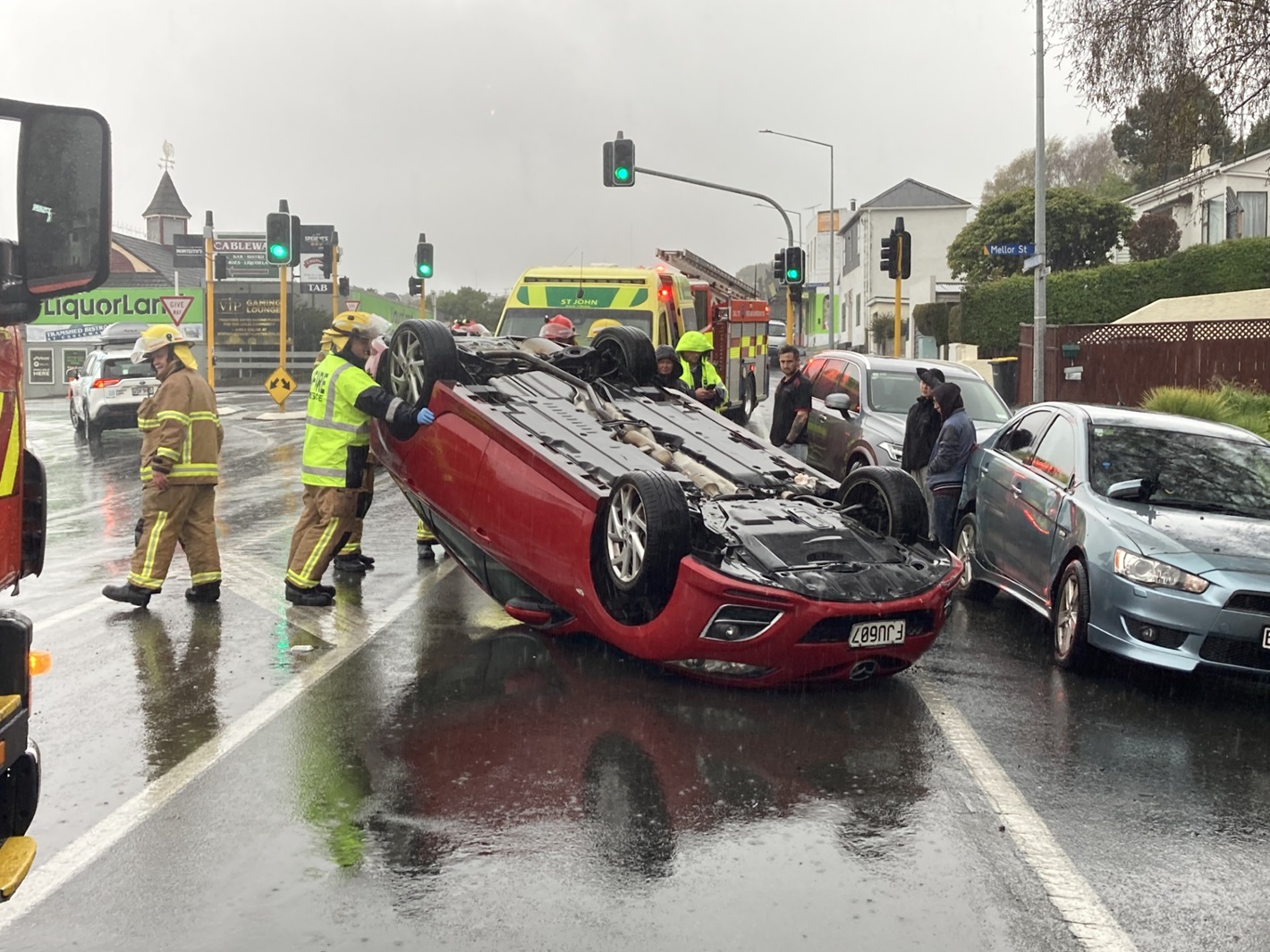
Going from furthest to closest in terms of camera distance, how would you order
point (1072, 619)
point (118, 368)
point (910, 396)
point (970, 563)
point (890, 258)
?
point (118, 368)
point (890, 258)
point (910, 396)
point (970, 563)
point (1072, 619)

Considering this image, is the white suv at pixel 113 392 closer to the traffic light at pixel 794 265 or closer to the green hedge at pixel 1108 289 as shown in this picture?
the traffic light at pixel 794 265

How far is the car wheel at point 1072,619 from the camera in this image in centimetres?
732

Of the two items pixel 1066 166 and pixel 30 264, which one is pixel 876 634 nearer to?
pixel 30 264

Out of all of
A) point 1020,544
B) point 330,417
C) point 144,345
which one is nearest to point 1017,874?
point 1020,544

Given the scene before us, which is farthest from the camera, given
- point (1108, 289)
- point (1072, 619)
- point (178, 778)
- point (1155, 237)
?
point (1155, 237)

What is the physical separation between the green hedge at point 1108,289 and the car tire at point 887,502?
27.8m

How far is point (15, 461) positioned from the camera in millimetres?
3768

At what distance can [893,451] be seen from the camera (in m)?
11.8

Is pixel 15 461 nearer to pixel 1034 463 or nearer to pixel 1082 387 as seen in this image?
pixel 1034 463

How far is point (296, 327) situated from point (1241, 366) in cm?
4317

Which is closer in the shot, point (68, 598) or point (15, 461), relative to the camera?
point (15, 461)

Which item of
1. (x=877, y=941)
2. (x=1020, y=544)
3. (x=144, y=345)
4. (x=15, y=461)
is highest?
(x=144, y=345)

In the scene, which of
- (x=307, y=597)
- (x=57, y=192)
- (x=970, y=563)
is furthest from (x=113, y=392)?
(x=57, y=192)

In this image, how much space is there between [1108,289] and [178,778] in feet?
114
